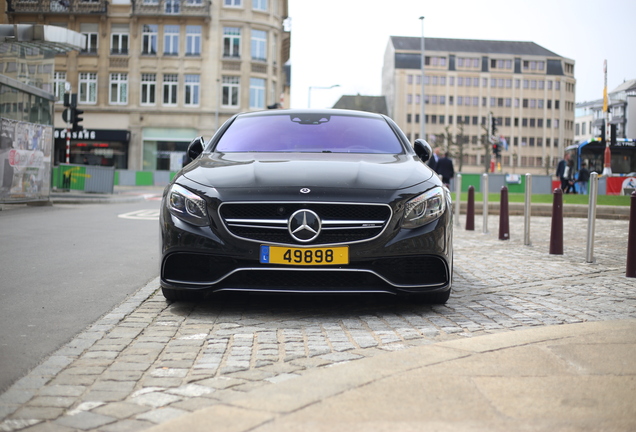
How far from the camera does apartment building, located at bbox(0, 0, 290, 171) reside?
53312 millimetres

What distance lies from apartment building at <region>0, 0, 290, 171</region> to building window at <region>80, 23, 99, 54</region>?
66 mm

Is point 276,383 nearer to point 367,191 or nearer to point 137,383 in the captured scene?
point 137,383

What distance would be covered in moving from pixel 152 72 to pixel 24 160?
3568cm

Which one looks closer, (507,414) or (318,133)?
(507,414)

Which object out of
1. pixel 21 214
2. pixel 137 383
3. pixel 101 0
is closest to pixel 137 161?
pixel 101 0

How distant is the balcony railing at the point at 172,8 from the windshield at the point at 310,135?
4813 centimetres

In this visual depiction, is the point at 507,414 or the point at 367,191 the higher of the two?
the point at 367,191

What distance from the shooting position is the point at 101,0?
54.0 metres

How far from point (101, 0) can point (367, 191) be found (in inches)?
2070

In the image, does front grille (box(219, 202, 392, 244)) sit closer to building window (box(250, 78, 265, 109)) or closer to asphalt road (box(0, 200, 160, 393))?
asphalt road (box(0, 200, 160, 393))

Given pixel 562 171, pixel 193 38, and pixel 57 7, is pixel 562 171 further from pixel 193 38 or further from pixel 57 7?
pixel 57 7

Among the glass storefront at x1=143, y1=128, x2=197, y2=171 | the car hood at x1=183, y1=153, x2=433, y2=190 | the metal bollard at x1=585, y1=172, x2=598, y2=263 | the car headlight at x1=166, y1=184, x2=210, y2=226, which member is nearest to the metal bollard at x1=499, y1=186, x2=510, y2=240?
the metal bollard at x1=585, y1=172, x2=598, y2=263

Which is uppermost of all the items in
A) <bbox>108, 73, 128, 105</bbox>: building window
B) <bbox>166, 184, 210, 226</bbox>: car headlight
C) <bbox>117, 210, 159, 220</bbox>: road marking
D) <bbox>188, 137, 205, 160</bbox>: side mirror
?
<bbox>108, 73, 128, 105</bbox>: building window

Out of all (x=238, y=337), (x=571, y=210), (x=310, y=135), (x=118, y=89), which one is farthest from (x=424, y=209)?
(x=118, y=89)
